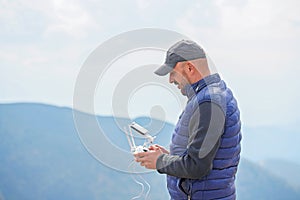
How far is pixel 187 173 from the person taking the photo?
112 cm

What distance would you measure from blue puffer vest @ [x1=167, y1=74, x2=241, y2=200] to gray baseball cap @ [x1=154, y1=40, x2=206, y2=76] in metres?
0.08

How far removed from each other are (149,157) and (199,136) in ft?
0.67

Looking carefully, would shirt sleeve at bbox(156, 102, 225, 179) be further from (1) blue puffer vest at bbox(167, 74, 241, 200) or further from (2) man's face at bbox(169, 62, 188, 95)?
(2) man's face at bbox(169, 62, 188, 95)

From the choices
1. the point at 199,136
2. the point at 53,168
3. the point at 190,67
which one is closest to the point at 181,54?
the point at 190,67

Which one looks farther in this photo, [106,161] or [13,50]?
[13,50]

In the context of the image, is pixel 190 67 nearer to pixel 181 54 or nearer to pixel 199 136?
pixel 181 54

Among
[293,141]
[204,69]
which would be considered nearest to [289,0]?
[293,141]

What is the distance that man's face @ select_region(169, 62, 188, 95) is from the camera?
3.91 feet

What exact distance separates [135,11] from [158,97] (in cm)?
98

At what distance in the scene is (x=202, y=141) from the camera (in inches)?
42.3

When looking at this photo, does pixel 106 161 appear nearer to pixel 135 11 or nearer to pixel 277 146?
pixel 135 11

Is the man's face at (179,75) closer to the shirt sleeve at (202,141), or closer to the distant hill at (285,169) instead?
the shirt sleeve at (202,141)

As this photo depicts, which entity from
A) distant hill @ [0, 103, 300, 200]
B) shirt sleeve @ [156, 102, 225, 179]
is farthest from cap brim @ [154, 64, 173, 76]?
distant hill @ [0, 103, 300, 200]

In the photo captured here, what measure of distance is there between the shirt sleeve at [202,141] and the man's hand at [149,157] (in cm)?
8
